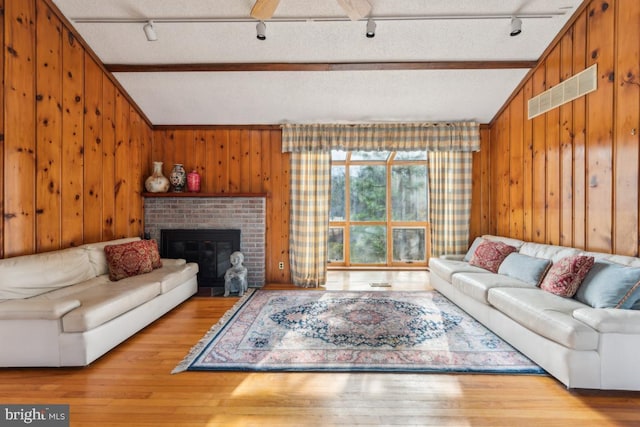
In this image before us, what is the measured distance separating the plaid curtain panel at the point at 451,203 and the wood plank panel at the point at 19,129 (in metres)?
4.88

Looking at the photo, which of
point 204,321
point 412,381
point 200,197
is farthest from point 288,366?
point 200,197

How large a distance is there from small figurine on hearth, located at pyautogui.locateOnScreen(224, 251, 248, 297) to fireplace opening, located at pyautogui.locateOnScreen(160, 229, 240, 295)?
337mm

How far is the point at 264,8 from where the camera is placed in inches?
93.2

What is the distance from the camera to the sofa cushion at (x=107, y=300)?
2264 mm

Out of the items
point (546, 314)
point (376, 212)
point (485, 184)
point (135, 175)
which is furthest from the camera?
point (376, 212)

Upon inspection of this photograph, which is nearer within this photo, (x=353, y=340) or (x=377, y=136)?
(x=353, y=340)

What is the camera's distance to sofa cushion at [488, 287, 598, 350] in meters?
1.97

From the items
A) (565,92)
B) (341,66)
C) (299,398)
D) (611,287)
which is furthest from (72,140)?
(565,92)

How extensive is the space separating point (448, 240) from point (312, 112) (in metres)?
2.84

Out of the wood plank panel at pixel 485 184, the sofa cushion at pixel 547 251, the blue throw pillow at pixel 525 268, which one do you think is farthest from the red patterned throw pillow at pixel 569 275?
the wood plank panel at pixel 485 184

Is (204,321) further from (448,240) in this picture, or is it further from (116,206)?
(448,240)

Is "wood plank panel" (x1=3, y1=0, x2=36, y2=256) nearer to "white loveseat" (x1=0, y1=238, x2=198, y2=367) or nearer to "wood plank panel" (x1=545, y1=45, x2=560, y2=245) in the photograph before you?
"white loveseat" (x1=0, y1=238, x2=198, y2=367)

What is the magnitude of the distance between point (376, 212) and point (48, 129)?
4.53m

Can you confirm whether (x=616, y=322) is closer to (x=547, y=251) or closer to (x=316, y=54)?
(x=547, y=251)
